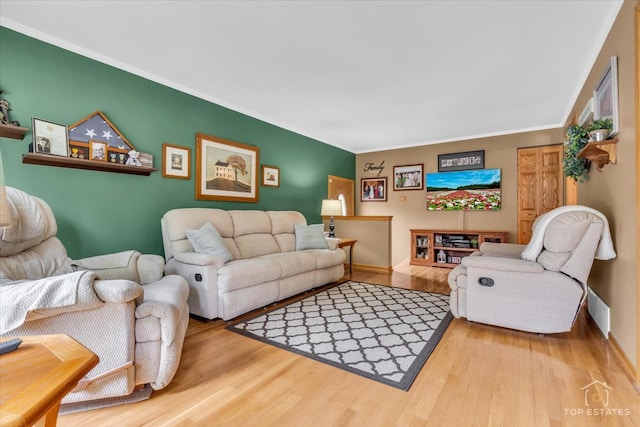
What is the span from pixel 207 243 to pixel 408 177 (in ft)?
14.7

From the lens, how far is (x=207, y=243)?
299 centimetres

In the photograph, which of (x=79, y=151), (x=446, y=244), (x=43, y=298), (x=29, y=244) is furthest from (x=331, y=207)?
(x=43, y=298)

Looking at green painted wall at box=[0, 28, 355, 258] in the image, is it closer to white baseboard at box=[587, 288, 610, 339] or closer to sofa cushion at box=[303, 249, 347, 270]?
sofa cushion at box=[303, 249, 347, 270]

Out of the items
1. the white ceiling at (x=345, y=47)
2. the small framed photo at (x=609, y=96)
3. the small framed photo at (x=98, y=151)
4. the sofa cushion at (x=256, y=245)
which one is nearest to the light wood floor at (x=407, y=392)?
the sofa cushion at (x=256, y=245)

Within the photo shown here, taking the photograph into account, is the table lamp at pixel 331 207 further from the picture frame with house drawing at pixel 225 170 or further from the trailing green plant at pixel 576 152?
the trailing green plant at pixel 576 152

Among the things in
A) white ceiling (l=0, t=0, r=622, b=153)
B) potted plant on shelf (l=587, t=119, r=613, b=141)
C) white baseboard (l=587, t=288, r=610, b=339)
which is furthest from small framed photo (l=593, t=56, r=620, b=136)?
white baseboard (l=587, t=288, r=610, b=339)

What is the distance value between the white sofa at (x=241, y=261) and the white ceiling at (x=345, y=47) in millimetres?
1538

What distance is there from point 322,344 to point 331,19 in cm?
246

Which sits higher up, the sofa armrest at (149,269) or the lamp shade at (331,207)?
the lamp shade at (331,207)

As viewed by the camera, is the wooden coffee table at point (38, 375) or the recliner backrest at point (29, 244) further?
the recliner backrest at point (29, 244)

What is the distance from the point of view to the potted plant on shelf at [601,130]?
2213 mm

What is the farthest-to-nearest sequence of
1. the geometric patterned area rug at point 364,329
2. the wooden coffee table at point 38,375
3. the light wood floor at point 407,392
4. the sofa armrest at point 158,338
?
the geometric patterned area rug at point 364,329
the sofa armrest at point 158,338
the light wood floor at point 407,392
the wooden coffee table at point 38,375

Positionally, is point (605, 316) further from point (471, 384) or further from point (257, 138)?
point (257, 138)

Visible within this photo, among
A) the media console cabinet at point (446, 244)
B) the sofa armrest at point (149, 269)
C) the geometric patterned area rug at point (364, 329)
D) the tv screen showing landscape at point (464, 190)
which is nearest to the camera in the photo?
the geometric patterned area rug at point (364, 329)
